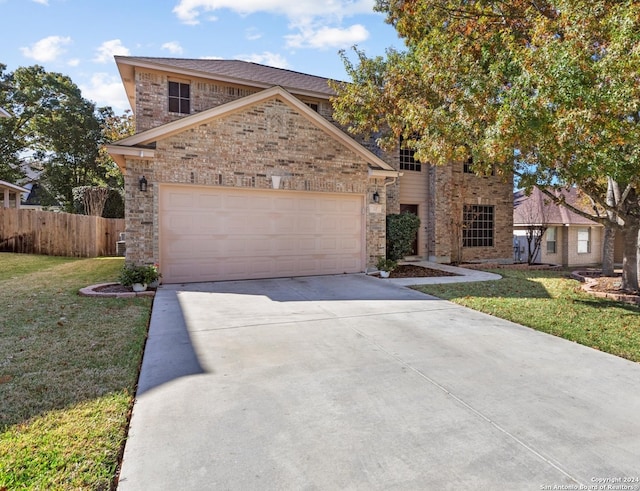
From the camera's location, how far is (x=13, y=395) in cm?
332

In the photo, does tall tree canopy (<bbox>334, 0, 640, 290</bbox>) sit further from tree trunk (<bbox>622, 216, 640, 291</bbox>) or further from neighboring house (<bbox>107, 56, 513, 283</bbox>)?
neighboring house (<bbox>107, 56, 513, 283</bbox>)

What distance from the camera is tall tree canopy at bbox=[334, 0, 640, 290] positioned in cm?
509

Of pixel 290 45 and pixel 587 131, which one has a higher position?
pixel 290 45

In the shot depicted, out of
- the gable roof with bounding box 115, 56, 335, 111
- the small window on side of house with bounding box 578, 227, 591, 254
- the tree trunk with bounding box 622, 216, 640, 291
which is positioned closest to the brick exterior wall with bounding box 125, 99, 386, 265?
the gable roof with bounding box 115, 56, 335, 111

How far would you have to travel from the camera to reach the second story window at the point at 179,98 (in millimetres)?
12031

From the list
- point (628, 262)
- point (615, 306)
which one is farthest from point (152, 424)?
point (628, 262)

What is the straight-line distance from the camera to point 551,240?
60.0 ft

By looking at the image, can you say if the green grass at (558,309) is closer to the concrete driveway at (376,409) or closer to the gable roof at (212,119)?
the concrete driveway at (376,409)

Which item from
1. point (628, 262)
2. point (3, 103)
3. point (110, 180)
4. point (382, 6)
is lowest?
point (628, 262)

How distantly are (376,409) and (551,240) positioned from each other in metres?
18.5

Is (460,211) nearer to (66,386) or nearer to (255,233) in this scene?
(255,233)

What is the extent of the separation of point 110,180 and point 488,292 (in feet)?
97.3

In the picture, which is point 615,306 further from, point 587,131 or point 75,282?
point 75,282

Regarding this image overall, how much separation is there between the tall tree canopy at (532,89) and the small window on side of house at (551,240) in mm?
8790
